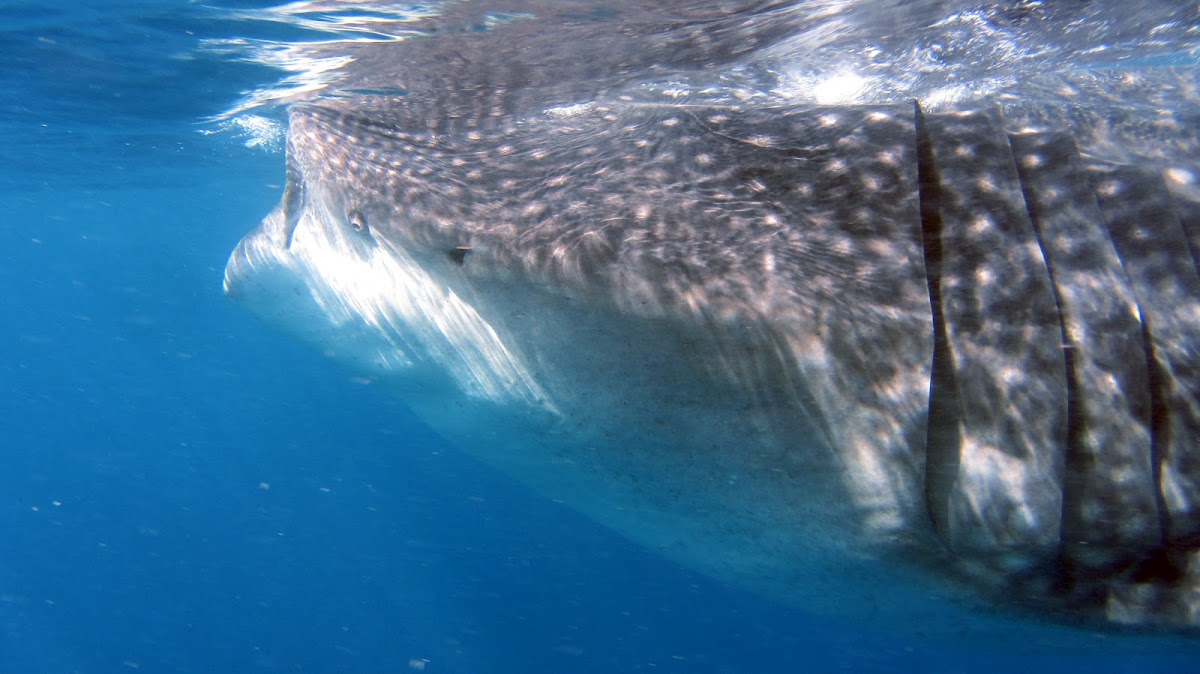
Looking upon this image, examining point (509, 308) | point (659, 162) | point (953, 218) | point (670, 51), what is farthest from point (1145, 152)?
point (670, 51)

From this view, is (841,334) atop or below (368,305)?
atop

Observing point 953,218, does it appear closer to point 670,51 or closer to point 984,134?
point 984,134

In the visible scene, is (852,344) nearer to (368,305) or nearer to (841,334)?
(841,334)

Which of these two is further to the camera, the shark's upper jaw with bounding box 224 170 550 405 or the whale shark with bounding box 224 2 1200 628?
the shark's upper jaw with bounding box 224 170 550 405

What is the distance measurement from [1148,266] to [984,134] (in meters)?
0.73

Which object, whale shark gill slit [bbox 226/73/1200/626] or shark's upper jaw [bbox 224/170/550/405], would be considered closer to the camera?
whale shark gill slit [bbox 226/73/1200/626]

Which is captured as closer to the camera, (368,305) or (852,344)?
(852,344)

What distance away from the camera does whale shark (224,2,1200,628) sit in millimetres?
2205

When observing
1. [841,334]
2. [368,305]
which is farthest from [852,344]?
[368,305]

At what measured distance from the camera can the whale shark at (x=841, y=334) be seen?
2205 mm

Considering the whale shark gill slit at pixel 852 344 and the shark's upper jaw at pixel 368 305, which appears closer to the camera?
the whale shark gill slit at pixel 852 344

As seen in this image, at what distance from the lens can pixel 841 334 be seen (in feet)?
7.27

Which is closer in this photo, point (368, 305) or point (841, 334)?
point (841, 334)

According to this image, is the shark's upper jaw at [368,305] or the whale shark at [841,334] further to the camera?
the shark's upper jaw at [368,305]
